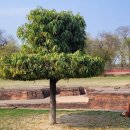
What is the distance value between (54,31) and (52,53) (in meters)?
0.49

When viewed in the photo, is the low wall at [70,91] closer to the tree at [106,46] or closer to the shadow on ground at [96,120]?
the shadow on ground at [96,120]

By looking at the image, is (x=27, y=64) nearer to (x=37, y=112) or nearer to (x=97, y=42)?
(x=37, y=112)

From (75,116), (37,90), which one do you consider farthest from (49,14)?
(37,90)

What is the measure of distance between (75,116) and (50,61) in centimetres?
281

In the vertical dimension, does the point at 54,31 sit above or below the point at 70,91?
above

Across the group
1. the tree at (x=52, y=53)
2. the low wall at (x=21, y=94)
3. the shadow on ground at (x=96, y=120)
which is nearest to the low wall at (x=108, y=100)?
the shadow on ground at (x=96, y=120)

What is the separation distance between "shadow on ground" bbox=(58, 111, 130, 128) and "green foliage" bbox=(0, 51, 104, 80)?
1539 millimetres

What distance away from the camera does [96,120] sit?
1025 cm

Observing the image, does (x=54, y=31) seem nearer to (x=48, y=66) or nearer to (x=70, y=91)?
(x=48, y=66)

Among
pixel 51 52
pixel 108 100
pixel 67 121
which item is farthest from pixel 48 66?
pixel 108 100

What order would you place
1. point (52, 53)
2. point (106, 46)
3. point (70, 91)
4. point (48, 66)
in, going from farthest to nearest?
point (106, 46)
point (70, 91)
point (52, 53)
point (48, 66)

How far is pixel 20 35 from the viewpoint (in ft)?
30.4

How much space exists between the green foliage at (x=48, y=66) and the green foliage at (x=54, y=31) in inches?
16.1

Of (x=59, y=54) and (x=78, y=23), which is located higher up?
(x=78, y=23)
